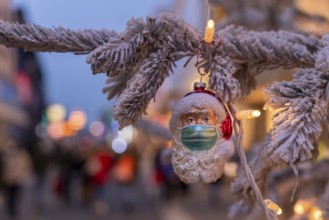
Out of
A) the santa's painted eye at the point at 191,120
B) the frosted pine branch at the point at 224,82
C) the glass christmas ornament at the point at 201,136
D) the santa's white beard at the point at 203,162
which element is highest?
the frosted pine branch at the point at 224,82

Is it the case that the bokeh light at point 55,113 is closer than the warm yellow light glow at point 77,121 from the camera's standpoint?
No

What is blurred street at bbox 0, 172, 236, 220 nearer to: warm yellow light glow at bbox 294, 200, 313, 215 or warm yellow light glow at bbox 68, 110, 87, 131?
warm yellow light glow at bbox 294, 200, 313, 215

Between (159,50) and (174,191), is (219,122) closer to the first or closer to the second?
(159,50)

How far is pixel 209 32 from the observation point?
3.98 ft

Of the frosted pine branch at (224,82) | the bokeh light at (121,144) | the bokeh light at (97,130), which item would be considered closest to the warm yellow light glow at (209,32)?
the frosted pine branch at (224,82)

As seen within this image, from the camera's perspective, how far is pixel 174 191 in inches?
426

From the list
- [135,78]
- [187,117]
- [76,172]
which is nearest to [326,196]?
[187,117]

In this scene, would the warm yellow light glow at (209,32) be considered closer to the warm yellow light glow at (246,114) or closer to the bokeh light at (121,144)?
the warm yellow light glow at (246,114)

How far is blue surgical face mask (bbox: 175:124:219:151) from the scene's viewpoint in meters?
1.17

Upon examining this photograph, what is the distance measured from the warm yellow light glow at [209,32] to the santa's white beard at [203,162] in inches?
8.2

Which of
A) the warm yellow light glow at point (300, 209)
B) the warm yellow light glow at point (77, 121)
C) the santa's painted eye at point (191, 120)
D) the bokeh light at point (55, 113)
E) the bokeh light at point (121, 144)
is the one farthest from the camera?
the bokeh light at point (55, 113)

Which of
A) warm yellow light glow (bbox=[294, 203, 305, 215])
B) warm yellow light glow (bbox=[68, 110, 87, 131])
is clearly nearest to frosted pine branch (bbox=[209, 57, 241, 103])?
warm yellow light glow (bbox=[294, 203, 305, 215])

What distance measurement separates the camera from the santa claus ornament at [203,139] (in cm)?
118

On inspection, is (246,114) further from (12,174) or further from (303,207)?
(12,174)
